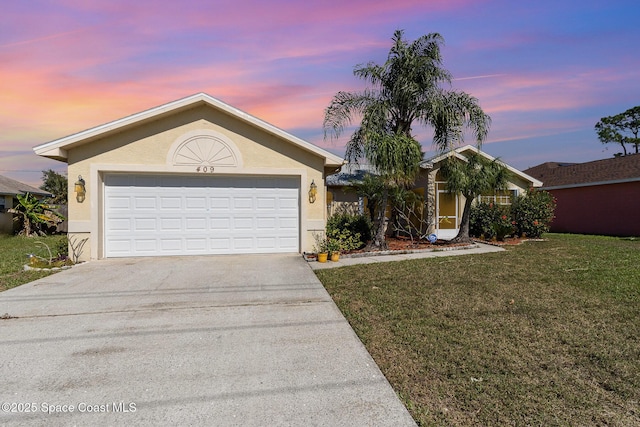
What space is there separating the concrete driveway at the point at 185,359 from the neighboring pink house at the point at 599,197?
1779 centimetres

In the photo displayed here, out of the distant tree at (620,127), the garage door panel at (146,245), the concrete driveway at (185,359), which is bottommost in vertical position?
the concrete driveway at (185,359)

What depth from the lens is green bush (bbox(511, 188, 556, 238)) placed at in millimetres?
13844

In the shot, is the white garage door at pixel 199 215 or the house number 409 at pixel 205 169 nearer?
the white garage door at pixel 199 215

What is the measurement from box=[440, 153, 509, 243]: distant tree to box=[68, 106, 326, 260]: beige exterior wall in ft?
15.7

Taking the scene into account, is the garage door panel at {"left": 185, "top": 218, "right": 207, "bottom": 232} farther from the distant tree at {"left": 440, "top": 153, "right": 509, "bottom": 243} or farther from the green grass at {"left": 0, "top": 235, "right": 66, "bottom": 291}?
the distant tree at {"left": 440, "top": 153, "right": 509, "bottom": 243}

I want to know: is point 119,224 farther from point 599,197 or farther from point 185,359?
point 599,197

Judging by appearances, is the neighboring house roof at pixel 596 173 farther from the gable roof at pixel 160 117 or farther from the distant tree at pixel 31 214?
the distant tree at pixel 31 214

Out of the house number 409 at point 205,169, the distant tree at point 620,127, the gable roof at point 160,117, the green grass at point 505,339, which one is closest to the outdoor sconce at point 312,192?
the gable roof at point 160,117

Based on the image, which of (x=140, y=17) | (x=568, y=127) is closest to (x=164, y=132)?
(x=140, y=17)

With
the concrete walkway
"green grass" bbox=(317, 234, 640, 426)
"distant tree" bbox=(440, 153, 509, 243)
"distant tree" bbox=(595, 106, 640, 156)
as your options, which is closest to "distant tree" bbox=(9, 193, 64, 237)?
the concrete walkway

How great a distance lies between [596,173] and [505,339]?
62.6ft

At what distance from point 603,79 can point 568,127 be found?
7.57 m

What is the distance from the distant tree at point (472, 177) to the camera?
38.5 ft

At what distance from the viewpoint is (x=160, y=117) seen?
9.84 m
